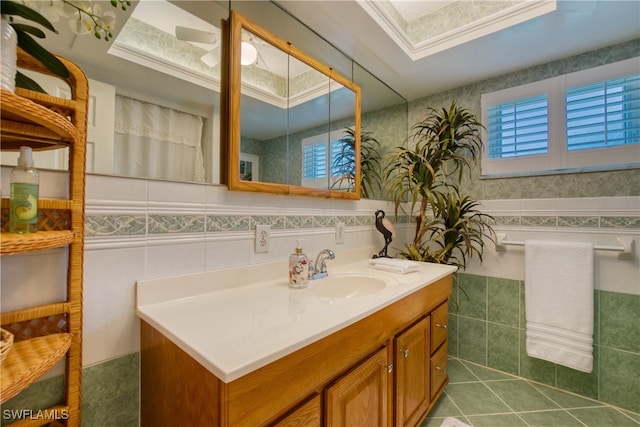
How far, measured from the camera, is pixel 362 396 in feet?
3.03

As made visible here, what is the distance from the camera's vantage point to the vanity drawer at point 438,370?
1478 millimetres

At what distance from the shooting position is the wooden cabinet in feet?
1.98

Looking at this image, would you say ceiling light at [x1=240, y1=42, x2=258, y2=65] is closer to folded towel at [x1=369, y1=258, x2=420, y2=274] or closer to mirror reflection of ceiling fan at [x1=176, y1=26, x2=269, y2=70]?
mirror reflection of ceiling fan at [x1=176, y1=26, x2=269, y2=70]

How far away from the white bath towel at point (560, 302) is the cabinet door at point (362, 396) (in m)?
1.29

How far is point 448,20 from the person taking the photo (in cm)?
164

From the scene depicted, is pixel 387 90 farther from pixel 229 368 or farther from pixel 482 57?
pixel 229 368

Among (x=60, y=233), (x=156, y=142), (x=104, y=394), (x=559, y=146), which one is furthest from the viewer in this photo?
(x=559, y=146)

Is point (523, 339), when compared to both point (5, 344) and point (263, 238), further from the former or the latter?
point (5, 344)

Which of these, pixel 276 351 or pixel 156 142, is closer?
pixel 276 351

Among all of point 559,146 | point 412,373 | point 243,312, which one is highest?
point 559,146

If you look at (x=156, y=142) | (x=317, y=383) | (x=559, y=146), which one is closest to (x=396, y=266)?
(x=317, y=383)

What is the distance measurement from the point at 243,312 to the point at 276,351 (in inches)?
11.7

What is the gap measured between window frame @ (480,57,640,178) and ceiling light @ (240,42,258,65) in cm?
173

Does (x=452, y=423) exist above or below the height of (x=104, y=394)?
below
